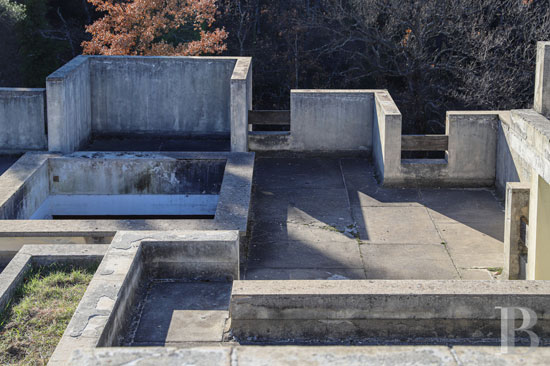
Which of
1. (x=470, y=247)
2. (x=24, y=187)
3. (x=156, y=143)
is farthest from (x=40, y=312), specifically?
(x=156, y=143)

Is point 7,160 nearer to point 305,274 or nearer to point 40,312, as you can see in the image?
point 305,274

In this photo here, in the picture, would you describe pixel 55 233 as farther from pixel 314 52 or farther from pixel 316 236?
pixel 314 52

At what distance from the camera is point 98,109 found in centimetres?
1353

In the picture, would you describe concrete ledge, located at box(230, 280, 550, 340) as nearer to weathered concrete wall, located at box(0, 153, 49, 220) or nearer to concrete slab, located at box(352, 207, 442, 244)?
concrete slab, located at box(352, 207, 442, 244)

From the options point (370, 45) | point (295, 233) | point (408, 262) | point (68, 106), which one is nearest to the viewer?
point (408, 262)

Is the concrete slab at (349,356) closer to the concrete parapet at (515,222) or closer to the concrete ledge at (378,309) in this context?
the concrete ledge at (378,309)

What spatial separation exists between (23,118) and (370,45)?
10.1 metres

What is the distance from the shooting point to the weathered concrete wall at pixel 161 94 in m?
13.3

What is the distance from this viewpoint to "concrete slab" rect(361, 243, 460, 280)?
8.93 metres

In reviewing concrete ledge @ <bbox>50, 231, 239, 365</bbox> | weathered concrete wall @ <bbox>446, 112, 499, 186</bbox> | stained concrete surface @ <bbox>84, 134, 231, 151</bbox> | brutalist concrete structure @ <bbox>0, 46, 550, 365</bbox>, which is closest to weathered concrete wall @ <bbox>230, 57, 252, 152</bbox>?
brutalist concrete structure @ <bbox>0, 46, 550, 365</bbox>

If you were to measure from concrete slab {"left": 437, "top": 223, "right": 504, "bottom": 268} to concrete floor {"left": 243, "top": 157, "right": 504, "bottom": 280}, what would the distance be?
1cm

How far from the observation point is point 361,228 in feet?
33.8

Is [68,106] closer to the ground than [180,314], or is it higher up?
higher up

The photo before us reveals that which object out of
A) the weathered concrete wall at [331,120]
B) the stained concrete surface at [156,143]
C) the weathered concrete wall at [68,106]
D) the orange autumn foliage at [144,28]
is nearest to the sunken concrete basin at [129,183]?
the weathered concrete wall at [68,106]
